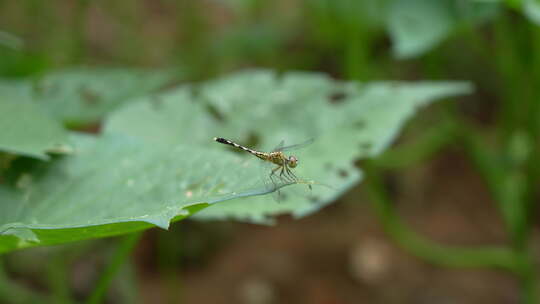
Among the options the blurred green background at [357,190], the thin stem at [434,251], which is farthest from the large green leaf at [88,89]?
the thin stem at [434,251]

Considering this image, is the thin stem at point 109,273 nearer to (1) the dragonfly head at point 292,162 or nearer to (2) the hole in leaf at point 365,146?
(1) the dragonfly head at point 292,162

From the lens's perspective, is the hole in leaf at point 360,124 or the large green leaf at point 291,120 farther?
the hole in leaf at point 360,124

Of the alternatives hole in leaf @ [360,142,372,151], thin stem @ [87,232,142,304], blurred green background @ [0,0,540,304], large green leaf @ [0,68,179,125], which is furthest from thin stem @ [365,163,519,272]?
thin stem @ [87,232,142,304]

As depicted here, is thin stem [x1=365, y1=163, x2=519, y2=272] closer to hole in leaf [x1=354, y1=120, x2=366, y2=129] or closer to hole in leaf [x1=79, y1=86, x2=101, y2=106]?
hole in leaf [x1=354, y1=120, x2=366, y2=129]

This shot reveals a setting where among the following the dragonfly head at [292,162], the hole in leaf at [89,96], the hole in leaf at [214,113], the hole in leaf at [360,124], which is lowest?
the dragonfly head at [292,162]

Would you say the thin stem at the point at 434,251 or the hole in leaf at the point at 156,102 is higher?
the hole in leaf at the point at 156,102

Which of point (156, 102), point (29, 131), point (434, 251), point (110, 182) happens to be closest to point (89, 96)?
point (156, 102)
